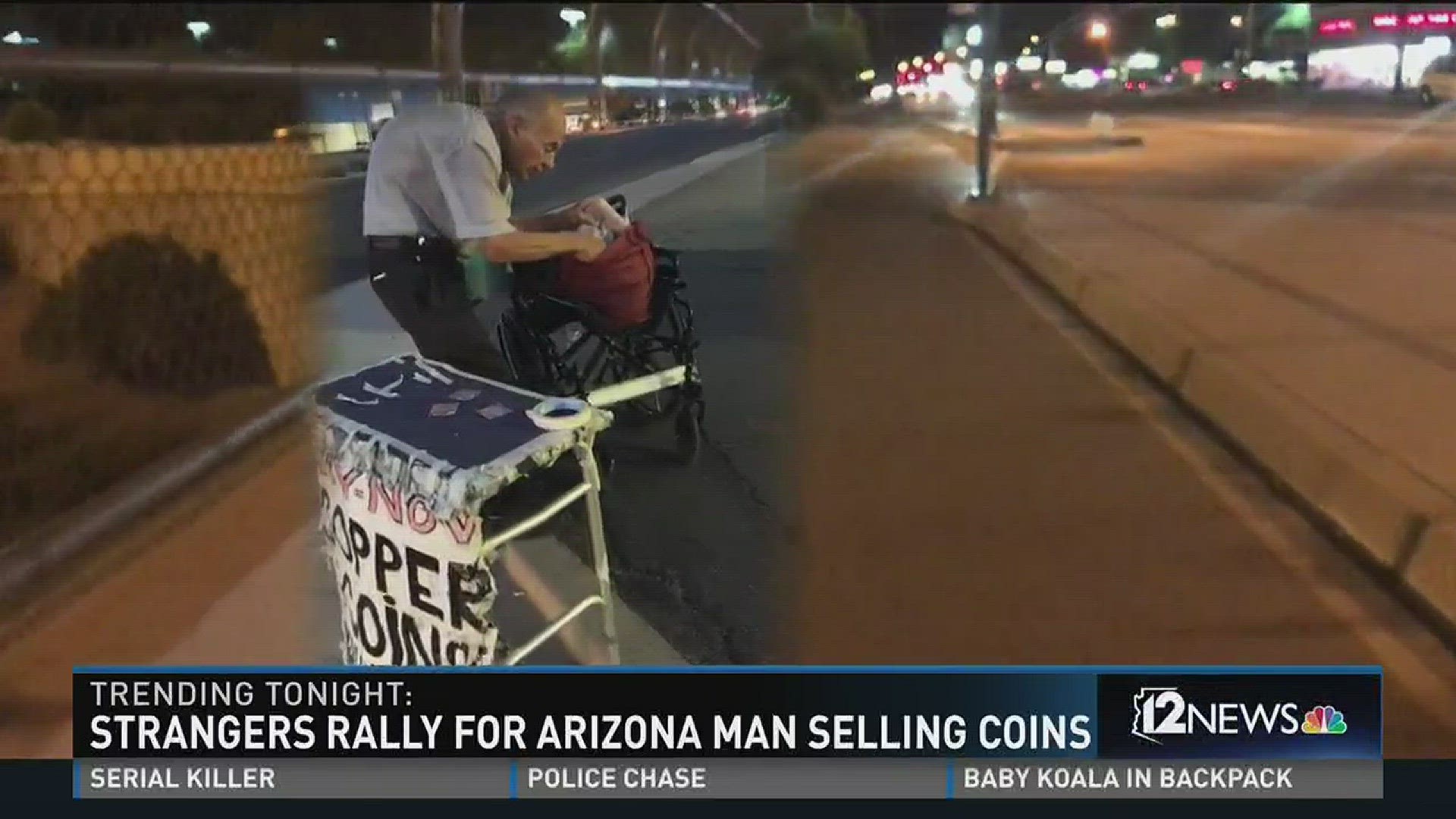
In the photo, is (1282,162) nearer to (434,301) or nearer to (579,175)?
(579,175)

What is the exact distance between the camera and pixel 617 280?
5.72 meters

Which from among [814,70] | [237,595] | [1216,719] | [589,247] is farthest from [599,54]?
[814,70]

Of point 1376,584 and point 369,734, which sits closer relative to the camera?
point 369,734

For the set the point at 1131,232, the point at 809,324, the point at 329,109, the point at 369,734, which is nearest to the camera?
the point at 369,734

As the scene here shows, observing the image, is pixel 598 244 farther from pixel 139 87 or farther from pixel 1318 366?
pixel 1318 366

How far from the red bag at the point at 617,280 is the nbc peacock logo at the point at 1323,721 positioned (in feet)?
9.56

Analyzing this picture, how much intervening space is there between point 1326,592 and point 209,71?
179 inches

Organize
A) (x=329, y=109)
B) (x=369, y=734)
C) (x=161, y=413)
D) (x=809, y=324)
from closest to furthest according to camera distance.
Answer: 1. (x=369, y=734)
2. (x=329, y=109)
3. (x=161, y=413)
4. (x=809, y=324)

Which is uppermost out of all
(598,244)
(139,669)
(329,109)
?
(329,109)

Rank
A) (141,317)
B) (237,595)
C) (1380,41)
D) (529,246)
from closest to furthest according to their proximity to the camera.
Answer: (529,246) → (237,595) → (1380,41) → (141,317)

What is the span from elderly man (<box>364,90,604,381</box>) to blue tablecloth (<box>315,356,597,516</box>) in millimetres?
679

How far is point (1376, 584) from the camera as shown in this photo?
→ 5320 millimetres

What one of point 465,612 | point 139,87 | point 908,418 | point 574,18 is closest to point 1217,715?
point 465,612

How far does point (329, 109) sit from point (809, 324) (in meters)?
Answer: 3.96
